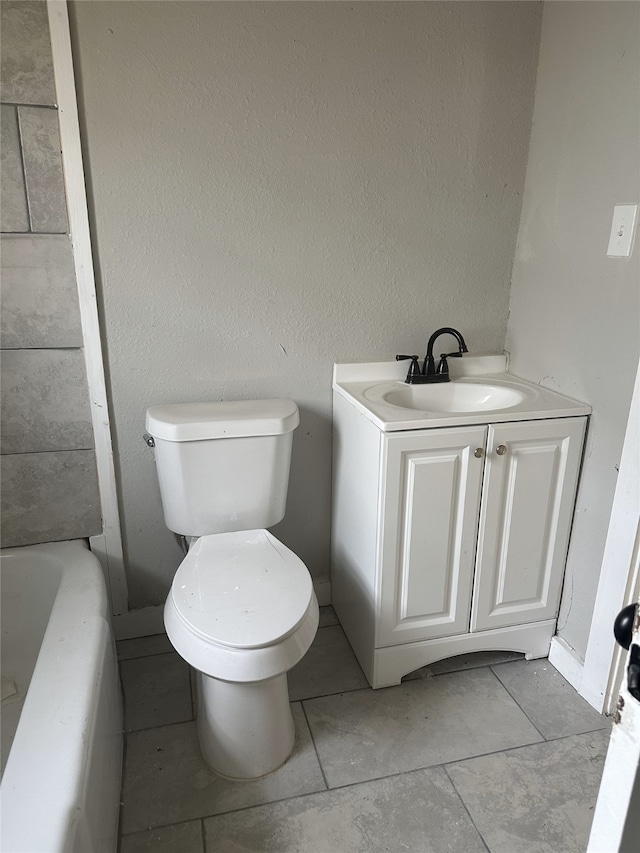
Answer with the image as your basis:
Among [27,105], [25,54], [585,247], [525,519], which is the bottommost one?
[525,519]

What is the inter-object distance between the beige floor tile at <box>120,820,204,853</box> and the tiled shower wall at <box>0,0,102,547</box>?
2.73 ft

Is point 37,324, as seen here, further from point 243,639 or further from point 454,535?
point 454,535

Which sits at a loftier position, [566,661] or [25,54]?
[25,54]

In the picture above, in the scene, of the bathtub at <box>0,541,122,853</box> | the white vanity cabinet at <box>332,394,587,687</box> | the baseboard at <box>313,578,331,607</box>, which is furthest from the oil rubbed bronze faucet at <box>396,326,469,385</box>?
the bathtub at <box>0,541,122,853</box>

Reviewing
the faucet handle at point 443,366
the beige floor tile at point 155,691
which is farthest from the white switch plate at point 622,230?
the beige floor tile at point 155,691

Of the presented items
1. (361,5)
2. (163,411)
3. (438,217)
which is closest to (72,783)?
(163,411)

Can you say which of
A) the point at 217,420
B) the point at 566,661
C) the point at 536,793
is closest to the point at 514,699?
the point at 566,661

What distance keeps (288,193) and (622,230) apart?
887mm

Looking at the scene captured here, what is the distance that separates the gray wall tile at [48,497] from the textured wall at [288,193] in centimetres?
11

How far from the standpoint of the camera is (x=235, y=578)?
153 centimetres

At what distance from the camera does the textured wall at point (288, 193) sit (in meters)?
1.62

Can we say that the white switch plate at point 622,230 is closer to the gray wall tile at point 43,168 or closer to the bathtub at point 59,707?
the gray wall tile at point 43,168

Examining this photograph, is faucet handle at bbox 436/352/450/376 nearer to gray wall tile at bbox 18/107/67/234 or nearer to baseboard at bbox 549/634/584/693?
baseboard at bbox 549/634/584/693

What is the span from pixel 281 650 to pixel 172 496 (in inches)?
22.3
